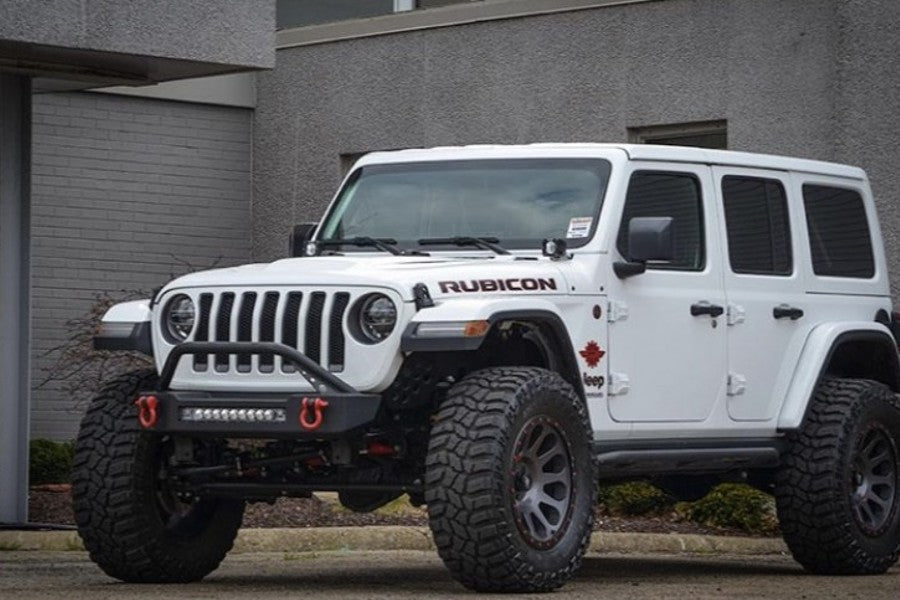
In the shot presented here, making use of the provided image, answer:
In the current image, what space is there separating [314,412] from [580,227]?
1.86 metres

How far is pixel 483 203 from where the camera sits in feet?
35.8

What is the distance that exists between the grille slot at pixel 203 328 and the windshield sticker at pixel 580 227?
5.73 ft

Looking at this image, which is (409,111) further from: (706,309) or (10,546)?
(706,309)

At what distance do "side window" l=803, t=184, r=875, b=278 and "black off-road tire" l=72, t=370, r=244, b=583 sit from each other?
3.79 metres

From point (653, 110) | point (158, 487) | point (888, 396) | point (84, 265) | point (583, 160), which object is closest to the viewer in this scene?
point (158, 487)

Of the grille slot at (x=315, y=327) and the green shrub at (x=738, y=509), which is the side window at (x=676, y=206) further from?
the green shrub at (x=738, y=509)

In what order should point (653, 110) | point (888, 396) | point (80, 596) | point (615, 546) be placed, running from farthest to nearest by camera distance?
point (653, 110) < point (615, 546) < point (888, 396) < point (80, 596)

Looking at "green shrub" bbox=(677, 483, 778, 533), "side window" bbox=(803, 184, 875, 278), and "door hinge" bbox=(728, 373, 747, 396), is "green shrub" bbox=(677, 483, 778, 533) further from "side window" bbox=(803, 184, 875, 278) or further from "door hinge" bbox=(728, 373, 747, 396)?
"door hinge" bbox=(728, 373, 747, 396)

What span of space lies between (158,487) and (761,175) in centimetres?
362

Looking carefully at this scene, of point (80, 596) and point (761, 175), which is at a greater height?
point (761, 175)

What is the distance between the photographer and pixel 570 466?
981cm

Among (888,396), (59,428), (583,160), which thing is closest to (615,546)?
(888,396)

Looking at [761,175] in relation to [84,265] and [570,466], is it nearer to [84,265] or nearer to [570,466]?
[570,466]

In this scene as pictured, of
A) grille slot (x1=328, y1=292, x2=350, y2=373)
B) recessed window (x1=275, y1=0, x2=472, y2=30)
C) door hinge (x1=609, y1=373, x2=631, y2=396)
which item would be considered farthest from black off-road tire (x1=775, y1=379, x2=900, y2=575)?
recessed window (x1=275, y1=0, x2=472, y2=30)
